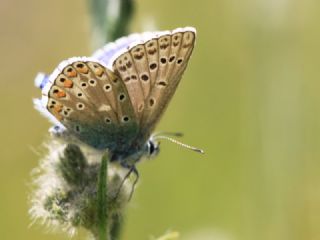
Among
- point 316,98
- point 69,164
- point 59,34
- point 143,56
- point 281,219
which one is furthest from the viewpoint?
point 59,34

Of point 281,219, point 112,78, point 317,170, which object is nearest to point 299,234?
point 281,219

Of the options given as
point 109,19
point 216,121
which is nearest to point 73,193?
point 109,19

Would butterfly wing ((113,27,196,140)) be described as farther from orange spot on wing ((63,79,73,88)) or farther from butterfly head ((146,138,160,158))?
orange spot on wing ((63,79,73,88))

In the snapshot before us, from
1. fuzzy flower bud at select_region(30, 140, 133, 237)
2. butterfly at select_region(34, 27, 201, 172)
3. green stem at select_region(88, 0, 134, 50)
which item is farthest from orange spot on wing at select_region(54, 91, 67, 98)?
green stem at select_region(88, 0, 134, 50)

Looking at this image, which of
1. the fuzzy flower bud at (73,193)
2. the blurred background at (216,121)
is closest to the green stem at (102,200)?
the fuzzy flower bud at (73,193)

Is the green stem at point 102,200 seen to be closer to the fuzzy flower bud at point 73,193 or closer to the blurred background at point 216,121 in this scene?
the fuzzy flower bud at point 73,193

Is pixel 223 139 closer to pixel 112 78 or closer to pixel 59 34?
pixel 59 34
